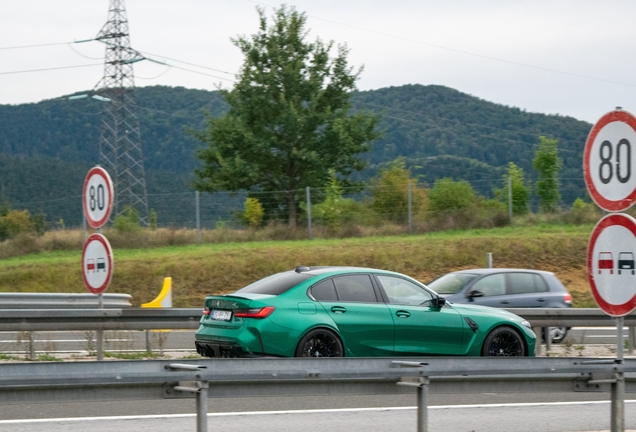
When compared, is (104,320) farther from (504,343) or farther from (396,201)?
(396,201)

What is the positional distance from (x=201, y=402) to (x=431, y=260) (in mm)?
22726

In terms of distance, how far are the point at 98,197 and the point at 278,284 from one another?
307cm

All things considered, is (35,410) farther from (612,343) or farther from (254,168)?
(254,168)

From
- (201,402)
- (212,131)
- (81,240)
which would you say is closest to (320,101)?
(212,131)

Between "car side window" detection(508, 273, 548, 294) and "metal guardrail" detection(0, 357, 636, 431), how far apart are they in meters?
10.9

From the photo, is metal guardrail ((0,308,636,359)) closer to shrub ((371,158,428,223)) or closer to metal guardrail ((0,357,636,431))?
metal guardrail ((0,357,636,431))

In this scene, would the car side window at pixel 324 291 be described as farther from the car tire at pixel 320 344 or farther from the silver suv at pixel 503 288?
the silver suv at pixel 503 288

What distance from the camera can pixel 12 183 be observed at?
256 feet

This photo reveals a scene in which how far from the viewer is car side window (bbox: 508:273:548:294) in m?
19.0

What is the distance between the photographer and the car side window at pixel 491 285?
18484mm

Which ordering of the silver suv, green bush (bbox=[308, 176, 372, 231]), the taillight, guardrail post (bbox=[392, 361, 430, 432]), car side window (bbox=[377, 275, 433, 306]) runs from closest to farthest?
1. guardrail post (bbox=[392, 361, 430, 432])
2. the taillight
3. car side window (bbox=[377, 275, 433, 306])
4. the silver suv
5. green bush (bbox=[308, 176, 372, 231])

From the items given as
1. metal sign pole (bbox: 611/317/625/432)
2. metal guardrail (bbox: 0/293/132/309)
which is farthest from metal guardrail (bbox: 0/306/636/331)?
metal sign pole (bbox: 611/317/625/432)

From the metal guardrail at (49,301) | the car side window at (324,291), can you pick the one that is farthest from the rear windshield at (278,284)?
the metal guardrail at (49,301)

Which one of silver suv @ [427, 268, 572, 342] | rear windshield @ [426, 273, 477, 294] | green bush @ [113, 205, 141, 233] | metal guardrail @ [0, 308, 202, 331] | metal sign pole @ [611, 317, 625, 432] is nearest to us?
metal sign pole @ [611, 317, 625, 432]
